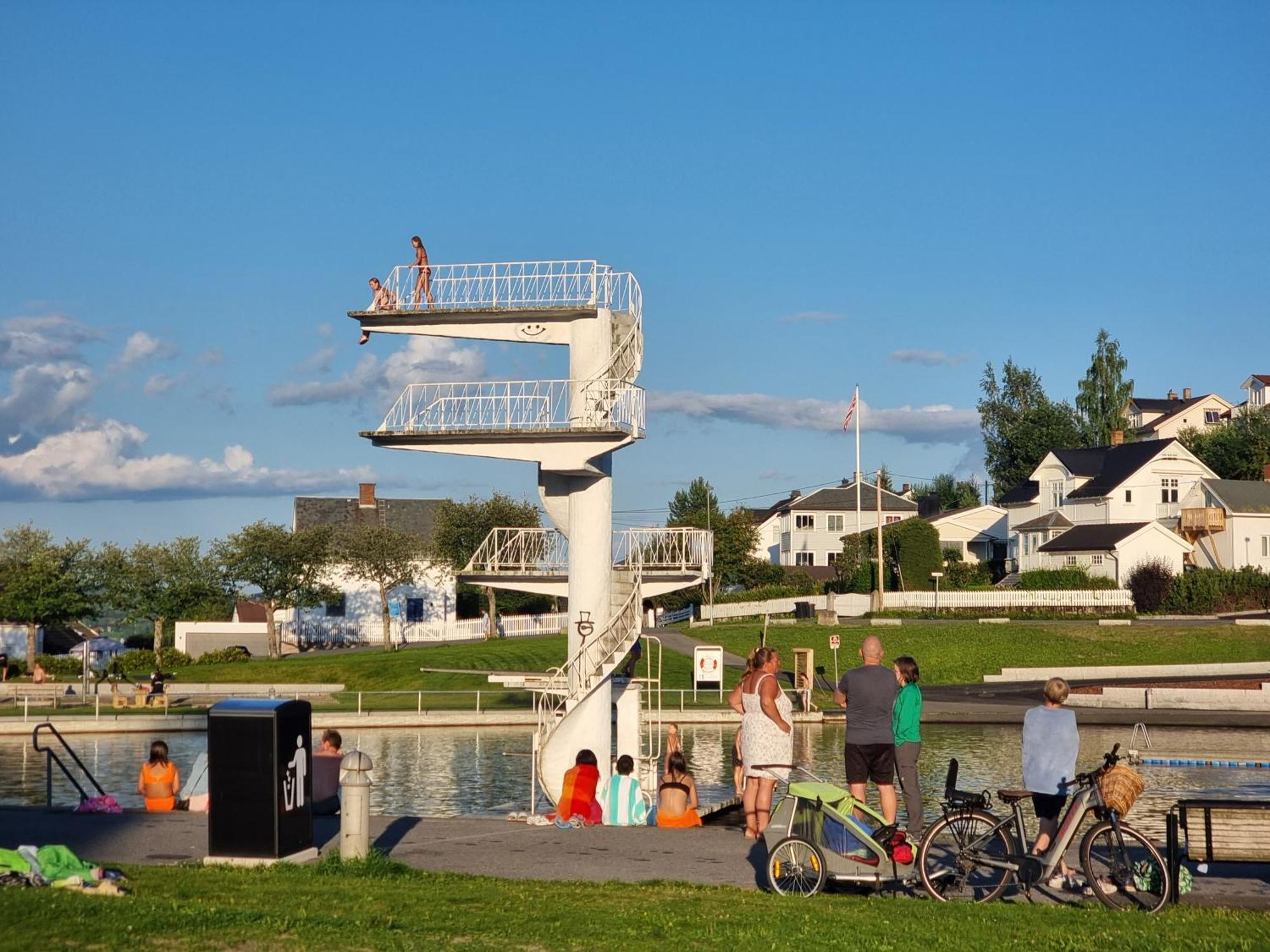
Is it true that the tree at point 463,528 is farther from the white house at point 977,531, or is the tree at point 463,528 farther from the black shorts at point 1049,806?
the black shorts at point 1049,806

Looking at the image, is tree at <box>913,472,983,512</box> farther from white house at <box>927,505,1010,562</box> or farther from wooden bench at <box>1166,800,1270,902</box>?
wooden bench at <box>1166,800,1270,902</box>

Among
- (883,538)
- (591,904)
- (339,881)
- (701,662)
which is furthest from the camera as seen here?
(883,538)

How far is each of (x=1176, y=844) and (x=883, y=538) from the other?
254 feet

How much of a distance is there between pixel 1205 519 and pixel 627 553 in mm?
69141

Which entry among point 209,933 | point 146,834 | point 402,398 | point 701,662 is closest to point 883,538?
point 701,662

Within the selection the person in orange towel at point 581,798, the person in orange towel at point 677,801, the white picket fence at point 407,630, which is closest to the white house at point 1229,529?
the white picket fence at point 407,630

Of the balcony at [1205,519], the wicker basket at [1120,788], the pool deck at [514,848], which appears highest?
the balcony at [1205,519]

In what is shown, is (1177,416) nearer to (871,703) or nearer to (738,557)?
(738,557)

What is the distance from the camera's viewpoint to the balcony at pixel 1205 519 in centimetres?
8581

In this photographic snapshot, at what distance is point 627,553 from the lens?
1038 inches

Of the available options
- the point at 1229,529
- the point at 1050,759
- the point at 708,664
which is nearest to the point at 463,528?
the point at 708,664

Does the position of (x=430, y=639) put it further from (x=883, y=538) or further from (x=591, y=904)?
(x=591, y=904)

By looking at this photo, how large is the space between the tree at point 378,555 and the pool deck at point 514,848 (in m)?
59.0

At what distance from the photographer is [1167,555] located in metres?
82.9
